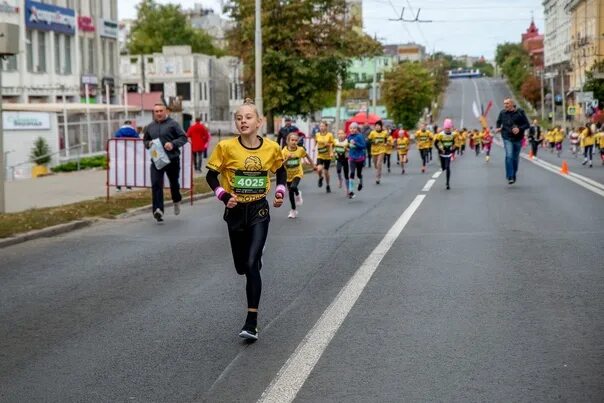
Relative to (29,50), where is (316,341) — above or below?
below

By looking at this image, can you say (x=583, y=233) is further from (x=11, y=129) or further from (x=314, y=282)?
(x=11, y=129)

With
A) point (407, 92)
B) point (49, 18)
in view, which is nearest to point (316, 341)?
point (49, 18)

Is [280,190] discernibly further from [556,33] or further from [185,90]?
[556,33]

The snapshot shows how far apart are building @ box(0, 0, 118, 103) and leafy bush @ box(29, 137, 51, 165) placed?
26.3 feet

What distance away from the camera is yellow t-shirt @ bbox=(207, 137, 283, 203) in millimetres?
7680

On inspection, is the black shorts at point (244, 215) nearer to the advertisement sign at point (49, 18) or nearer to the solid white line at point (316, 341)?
the solid white line at point (316, 341)

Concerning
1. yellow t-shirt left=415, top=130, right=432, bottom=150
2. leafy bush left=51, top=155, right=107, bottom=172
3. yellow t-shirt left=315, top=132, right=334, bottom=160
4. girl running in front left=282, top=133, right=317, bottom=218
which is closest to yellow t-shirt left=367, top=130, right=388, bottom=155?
yellow t-shirt left=315, top=132, right=334, bottom=160

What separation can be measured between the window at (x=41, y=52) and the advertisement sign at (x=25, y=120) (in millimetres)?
15268

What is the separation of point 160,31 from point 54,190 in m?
106

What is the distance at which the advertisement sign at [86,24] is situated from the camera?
176 feet

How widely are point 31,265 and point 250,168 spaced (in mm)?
4975

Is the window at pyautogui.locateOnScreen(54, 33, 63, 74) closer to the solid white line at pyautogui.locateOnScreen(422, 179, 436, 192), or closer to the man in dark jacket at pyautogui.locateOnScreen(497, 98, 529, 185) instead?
the solid white line at pyautogui.locateOnScreen(422, 179, 436, 192)

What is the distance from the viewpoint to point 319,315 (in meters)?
8.07

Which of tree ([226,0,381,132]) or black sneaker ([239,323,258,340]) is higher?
tree ([226,0,381,132])
